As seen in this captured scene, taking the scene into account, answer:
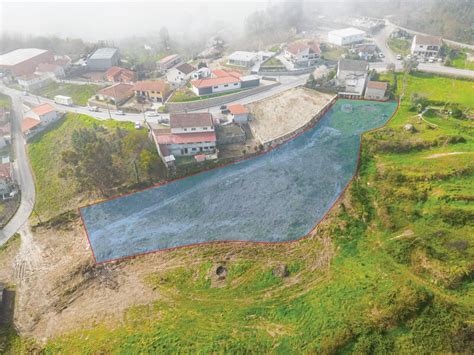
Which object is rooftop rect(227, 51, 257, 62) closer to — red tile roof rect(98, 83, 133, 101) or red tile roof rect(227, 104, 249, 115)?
red tile roof rect(227, 104, 249, 115)

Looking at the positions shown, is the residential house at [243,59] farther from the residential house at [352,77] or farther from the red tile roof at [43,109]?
the red tile roof at [43,109]

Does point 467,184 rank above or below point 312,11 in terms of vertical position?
below

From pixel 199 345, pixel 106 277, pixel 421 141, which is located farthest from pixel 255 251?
pixel 421 141

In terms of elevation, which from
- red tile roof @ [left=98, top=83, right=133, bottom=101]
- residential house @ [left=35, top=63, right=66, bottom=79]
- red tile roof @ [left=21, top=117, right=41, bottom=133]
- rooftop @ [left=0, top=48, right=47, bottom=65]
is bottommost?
red tile roof @ [left=21, top=117, right=41, bottom=133]

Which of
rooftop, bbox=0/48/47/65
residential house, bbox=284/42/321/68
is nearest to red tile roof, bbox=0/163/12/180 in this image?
rooftop, bbox=0/48/47/65

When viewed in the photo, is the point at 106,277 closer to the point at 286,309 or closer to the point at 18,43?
the point at 286,309

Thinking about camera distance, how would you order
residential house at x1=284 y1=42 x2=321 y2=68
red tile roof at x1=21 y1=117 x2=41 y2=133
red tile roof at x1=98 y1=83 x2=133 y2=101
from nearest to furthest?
red tile roof at x1=21 y1=117 x2=41 y2=133, red tile roof at x1=98 y1=83 x2=133 y2=101, residential house at x1=284 y1=42 x2=321 y2=68
